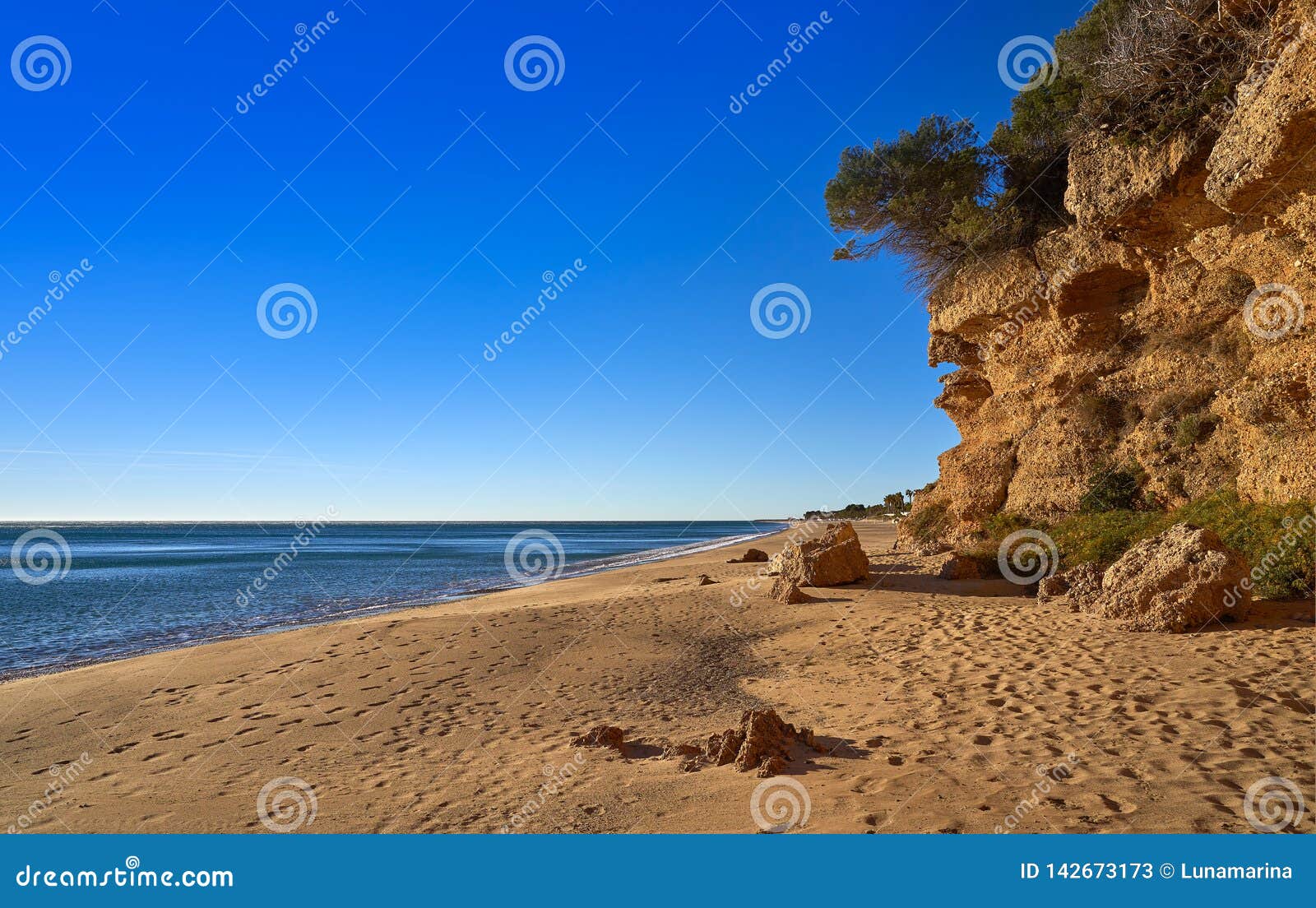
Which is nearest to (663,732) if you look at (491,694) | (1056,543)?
(491,694)

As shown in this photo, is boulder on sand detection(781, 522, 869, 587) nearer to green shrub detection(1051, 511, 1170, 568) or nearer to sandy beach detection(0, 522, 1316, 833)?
sandy beach detection(0, 522, 1316, 833)

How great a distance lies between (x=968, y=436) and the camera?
65.3 ft

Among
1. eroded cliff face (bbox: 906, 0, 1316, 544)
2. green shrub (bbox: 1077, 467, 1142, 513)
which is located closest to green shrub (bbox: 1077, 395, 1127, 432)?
eroded cliff face (bbox: 906, 0, 1316, 544)

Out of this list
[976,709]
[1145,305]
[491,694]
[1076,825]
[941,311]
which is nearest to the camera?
[1076,825]

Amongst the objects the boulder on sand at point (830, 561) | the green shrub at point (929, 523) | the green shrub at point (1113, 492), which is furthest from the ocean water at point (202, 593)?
the green shrub at point (1113, 492)

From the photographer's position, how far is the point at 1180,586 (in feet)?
29.9

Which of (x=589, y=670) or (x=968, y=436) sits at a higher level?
(x=968, y=436)

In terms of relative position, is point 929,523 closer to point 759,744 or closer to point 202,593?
point 759,744

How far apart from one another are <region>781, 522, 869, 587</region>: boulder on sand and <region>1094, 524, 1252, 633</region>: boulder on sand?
528 centimetres

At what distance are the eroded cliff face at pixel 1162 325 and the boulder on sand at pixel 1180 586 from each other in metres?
2.78

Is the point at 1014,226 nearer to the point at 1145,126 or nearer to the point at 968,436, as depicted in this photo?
the point at 1145,126

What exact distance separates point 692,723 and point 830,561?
8.04m

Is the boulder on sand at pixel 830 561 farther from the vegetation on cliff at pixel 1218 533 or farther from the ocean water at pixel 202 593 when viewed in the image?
the ocean water at pixel 202 593

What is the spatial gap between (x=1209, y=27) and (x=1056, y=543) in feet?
31.5
